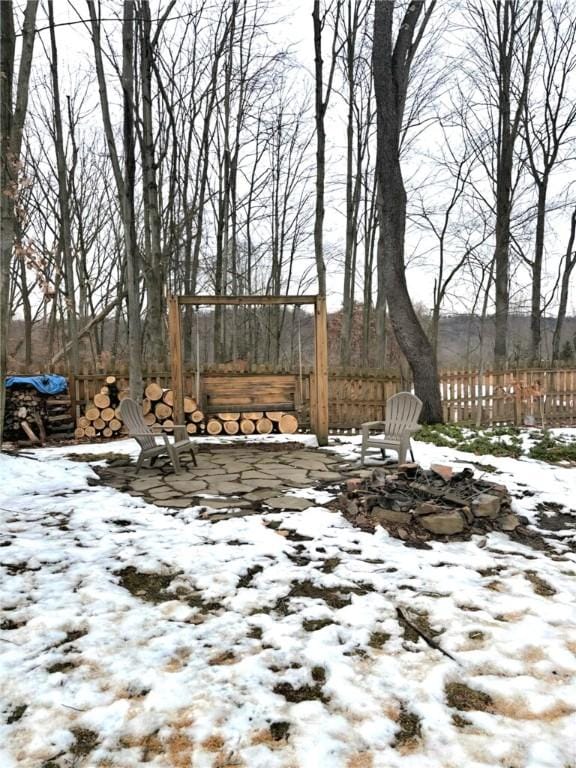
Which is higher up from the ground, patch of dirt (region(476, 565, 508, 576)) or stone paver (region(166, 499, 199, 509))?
stone paver (region(166, 499, 199, 509))

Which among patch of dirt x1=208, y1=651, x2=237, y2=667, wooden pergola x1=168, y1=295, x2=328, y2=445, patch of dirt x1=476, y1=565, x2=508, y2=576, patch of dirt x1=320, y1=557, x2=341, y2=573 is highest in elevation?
wooden pergola x1=168, y1=295, x2=328, y2=445

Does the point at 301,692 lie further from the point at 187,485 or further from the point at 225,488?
the point at 187,485

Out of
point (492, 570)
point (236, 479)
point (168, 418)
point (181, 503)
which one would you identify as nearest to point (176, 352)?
point (168, 418)

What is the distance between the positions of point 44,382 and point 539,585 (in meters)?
7.90

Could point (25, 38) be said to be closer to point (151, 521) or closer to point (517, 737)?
point (151, 521)

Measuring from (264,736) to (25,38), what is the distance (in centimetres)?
710

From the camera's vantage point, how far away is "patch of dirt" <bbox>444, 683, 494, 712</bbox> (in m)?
1.60

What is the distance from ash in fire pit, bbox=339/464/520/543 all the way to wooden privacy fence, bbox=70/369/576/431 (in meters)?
3.74

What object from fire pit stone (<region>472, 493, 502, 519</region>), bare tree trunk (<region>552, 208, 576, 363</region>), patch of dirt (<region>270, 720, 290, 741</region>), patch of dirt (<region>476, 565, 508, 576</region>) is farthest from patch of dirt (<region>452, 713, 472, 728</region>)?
bare tree trunk (<region>552, 208, 576, 363</region>)

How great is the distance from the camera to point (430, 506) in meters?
3.43

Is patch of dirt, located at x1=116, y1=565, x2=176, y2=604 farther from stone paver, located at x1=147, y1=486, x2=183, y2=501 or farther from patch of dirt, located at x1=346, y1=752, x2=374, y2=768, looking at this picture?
stone paver, located at x1=147, y1=486, x2=183, y2=501

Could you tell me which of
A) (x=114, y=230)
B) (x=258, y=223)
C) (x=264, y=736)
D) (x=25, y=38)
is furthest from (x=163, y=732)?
(x=114, y=230)

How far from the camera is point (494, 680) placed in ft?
5.69

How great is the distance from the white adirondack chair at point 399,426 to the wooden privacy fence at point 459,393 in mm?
2028
